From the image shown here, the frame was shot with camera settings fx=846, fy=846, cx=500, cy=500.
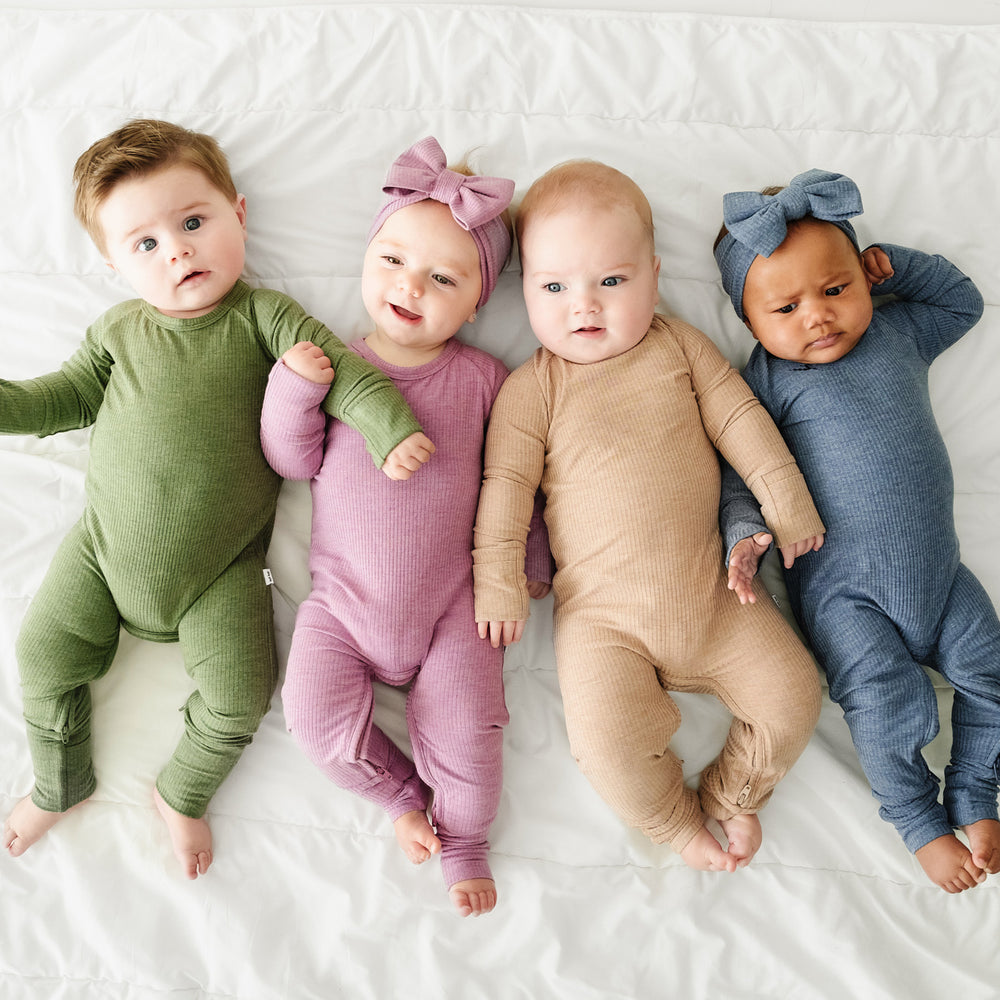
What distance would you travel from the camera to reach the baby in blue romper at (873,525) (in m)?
1.25

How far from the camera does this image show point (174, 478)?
4.22ft

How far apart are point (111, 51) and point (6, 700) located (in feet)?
3.67

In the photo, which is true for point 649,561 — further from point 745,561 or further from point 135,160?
point 135,160

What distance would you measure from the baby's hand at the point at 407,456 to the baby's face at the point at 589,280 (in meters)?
0.26

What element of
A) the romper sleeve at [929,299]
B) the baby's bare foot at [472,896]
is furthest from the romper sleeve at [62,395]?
the romper sleeve at [929,299]

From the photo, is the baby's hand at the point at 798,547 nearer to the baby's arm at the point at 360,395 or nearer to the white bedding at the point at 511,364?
the white bedding at the point at 511,364

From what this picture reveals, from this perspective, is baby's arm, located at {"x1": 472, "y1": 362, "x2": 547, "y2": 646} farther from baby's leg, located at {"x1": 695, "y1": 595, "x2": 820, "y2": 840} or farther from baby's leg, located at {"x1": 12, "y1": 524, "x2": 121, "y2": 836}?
baby's leg, located at {"x1": 12, "y1": 524, "x2": 121, "y2": 836}

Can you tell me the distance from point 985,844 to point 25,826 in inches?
56.4

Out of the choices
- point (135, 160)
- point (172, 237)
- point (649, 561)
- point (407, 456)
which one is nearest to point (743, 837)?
point (649, 561)

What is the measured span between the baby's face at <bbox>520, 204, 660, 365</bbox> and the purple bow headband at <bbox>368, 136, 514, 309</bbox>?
6 cm

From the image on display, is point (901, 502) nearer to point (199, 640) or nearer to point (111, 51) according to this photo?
point (199, 640)

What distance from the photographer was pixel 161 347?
1.34m

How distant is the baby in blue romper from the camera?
4.09ft

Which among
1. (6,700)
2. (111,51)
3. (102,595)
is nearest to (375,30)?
(111,51)
